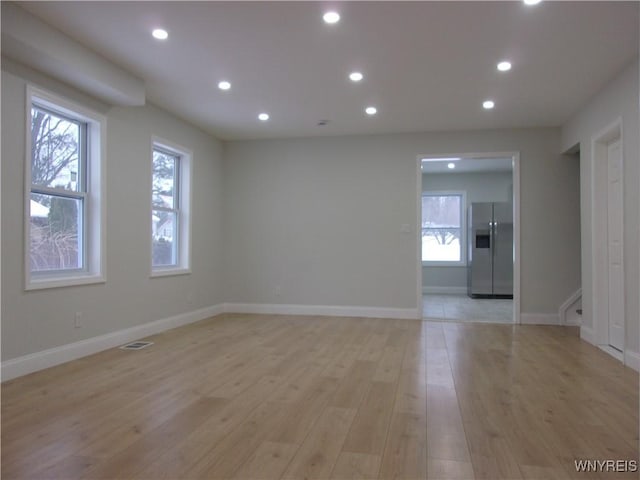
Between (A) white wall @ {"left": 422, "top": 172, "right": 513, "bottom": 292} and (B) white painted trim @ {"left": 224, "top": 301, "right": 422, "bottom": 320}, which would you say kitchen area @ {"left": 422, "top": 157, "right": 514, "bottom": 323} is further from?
(B) white painted trim @ {"left": 224, "top": 301, "right": 422, "bottom": 320}

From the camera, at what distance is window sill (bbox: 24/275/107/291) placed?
3.45m

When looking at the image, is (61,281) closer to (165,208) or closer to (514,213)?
(165,208)

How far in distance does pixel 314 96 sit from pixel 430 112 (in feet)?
4.61

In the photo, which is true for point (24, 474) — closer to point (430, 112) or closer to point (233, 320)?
point (233, 320)

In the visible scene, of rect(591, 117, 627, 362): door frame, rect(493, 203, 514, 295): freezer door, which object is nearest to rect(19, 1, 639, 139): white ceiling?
rect(591, 117, 627, 362): door frame

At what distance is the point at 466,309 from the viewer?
283 inches

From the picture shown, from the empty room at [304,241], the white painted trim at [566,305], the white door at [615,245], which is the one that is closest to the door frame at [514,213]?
the empty room at [304,241]

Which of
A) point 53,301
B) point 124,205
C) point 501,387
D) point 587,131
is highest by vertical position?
point 587,131

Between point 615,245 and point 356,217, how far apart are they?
10.1 feet

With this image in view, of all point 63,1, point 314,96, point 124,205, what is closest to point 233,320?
point 124,205

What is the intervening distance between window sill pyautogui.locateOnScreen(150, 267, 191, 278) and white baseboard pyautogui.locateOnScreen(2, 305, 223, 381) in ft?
1.67

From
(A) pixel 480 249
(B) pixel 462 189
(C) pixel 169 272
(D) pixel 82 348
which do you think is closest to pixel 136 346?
(D) pixel 82 348

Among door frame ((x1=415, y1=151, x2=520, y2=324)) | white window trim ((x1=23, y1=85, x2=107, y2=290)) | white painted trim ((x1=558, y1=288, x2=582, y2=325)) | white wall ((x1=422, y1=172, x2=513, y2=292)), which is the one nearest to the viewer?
white window trim ((x1=23, y1=85, x2=107, y2=290))

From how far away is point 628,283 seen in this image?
381cm
